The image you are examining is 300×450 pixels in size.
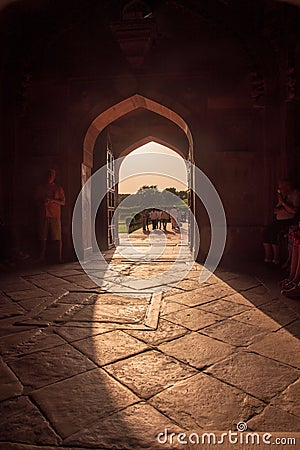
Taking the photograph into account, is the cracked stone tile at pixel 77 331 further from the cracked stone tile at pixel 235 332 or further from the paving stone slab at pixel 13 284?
the paving stone slab at pixel 13 284

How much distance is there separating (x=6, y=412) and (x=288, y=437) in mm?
1183

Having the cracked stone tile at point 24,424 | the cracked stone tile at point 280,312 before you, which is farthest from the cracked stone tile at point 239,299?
the cracked stone tile at point 24,424

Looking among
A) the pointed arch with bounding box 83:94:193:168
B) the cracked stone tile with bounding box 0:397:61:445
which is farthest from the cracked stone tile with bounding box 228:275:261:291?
the pointed arch with bounding box 83:94:193:168

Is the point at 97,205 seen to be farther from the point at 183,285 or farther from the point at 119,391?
the point at 119,391

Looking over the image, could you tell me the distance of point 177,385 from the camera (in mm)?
1578

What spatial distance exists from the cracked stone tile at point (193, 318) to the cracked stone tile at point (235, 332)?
0.27ft

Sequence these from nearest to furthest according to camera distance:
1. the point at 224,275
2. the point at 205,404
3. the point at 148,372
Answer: the point at 205,404 < the point at 148,372 < the point at 224,275

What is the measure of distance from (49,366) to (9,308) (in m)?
1.40

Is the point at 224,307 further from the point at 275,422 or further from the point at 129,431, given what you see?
the point at 129,431

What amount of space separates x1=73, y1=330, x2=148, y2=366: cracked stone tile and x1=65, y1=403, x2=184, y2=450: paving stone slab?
0.52 m

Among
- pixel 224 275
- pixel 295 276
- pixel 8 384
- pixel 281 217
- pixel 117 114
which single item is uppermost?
pixel 117 114

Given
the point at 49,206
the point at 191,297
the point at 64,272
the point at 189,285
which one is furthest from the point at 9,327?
the point at 49,206

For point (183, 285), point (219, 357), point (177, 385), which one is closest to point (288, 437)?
point (177, 385)

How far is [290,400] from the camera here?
56.3 inches
